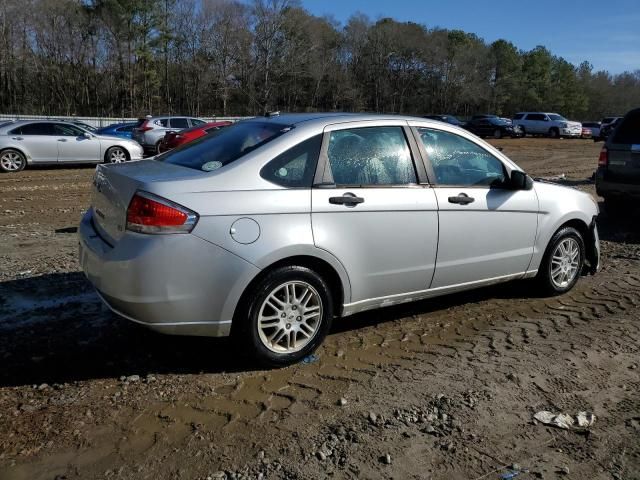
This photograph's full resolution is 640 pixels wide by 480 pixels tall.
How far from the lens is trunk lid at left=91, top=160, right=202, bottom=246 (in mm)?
3604

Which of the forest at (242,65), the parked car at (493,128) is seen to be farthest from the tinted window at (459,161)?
the forest at (242,65)

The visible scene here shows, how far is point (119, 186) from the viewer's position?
3.76 metres

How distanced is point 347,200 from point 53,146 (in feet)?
48.0

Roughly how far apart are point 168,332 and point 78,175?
1286 cm

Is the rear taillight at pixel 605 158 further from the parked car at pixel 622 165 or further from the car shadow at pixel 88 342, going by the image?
the car shadow at pixel 88 342

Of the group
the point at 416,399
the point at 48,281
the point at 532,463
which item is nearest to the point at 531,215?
the point at 416,399

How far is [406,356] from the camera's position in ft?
13.6

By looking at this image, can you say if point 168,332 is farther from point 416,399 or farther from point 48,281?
point 48,281

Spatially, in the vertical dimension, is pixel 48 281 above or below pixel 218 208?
below

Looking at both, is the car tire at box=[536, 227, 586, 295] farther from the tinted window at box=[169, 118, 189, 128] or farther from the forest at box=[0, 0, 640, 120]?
the forest at box=[0, 0, 640, 120]

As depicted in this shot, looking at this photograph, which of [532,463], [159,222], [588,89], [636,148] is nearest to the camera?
[532,463]

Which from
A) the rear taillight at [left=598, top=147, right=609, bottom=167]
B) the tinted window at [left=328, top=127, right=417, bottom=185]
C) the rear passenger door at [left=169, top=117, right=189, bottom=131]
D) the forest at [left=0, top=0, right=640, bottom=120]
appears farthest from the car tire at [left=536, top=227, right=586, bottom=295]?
the forest at [left=0, top=0, right=640, bottom=120]

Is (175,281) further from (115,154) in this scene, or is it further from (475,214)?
(115,154)

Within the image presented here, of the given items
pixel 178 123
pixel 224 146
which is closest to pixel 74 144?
pixel 178 123
